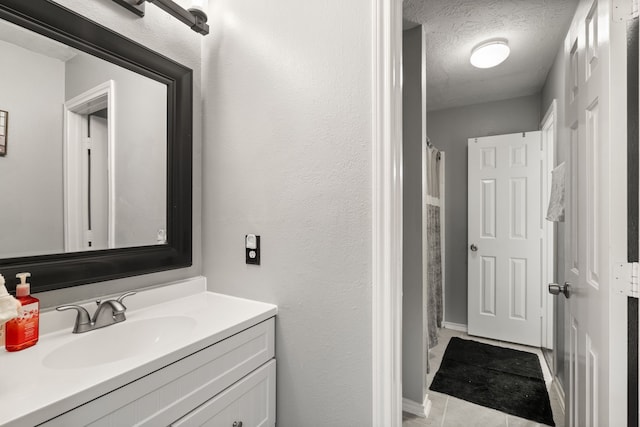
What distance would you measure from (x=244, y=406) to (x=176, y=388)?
0.33m

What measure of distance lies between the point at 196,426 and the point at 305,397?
0.44 m

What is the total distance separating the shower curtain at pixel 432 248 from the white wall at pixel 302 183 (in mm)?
1369

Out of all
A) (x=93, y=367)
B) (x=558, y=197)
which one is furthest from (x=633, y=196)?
(x=93, y=367)

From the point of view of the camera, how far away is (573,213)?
4.16ft

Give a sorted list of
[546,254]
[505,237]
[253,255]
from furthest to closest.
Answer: [505,237] → [546,254] → [253,255]

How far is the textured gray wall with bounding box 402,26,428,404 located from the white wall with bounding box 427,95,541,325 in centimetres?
159

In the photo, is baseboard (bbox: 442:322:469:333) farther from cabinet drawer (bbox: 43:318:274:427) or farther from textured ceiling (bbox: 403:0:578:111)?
cabinet drawer (bbox: 43:318:274:427)

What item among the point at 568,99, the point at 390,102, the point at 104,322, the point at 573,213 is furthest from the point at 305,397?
the point at 568,99

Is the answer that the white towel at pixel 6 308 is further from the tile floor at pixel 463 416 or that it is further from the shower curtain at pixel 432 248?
the shower curtain at pixel 432 248

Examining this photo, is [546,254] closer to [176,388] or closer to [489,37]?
[489,37]

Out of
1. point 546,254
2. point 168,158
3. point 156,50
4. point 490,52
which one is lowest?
point 546,254

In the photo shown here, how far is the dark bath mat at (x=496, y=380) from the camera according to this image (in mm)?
1954

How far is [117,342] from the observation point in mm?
1025

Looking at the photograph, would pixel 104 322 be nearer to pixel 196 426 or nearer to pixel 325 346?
pixel 196 426
